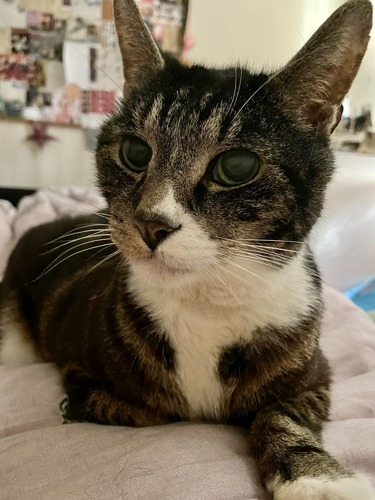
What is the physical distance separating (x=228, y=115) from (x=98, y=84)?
2068 mm

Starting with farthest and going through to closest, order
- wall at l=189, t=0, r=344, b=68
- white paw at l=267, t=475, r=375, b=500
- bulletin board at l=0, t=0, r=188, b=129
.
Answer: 1. bulletin board at l=0, t=0, r=188, b=129
2. wall at l=189, t=0, r=344, b=68
3. white paw at l=267, t=475, r=375, b=500

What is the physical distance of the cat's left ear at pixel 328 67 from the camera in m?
0.76

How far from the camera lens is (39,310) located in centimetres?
131

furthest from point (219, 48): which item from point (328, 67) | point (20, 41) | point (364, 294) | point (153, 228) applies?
point (153, 228)

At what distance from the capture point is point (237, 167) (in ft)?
2.49

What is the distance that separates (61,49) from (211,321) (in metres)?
2.18

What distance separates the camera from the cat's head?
73 cm

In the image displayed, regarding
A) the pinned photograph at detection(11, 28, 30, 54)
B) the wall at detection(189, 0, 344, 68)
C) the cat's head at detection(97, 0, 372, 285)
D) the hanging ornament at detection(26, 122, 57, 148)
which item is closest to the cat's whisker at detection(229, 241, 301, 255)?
the cat's head at detection(97, 0, 372, 285)

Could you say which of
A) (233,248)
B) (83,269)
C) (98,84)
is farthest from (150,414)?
(98,84)

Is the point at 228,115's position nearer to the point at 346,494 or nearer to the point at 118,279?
the point at 118,279

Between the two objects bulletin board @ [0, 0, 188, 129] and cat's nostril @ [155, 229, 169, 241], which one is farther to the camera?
A: bulletin board @ [0, 0, 188, 129]

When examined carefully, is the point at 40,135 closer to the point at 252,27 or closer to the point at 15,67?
the point at 15,67

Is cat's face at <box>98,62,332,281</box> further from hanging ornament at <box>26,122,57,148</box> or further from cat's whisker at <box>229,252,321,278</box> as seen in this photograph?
hanging ornament at <box>26,122,57,148</box>

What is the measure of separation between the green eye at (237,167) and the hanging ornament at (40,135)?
6.83 ft
